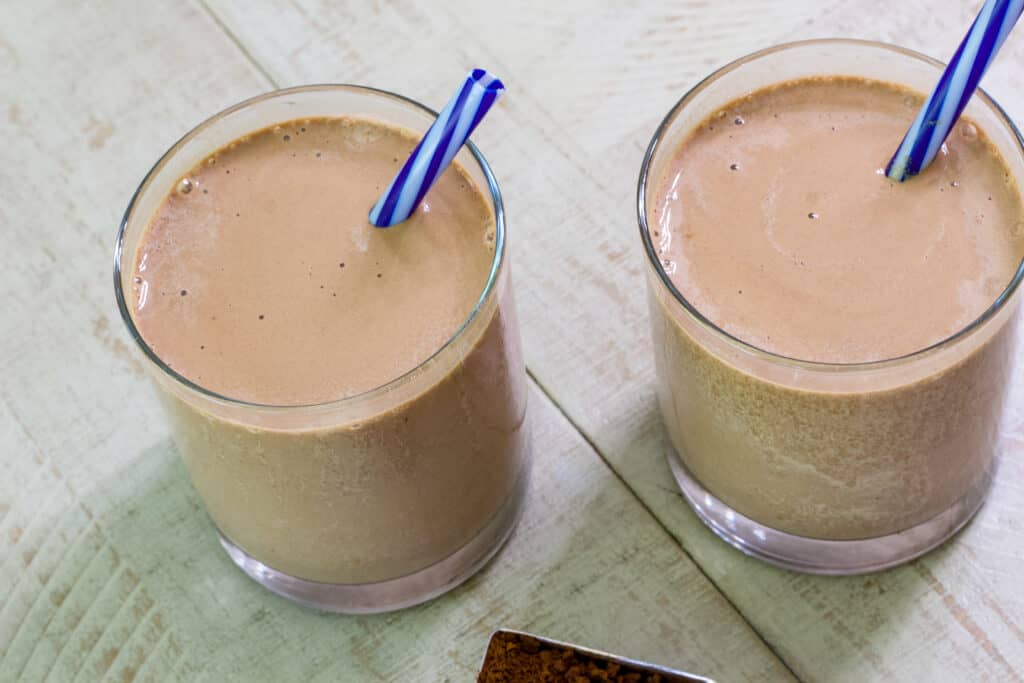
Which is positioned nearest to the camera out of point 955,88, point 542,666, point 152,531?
point 955,88

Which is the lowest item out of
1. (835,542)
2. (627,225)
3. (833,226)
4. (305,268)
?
(835,542)

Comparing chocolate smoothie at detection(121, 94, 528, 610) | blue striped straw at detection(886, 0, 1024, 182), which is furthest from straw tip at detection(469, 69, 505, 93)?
blue striped straw at detection(886, 0, 1024, 182)

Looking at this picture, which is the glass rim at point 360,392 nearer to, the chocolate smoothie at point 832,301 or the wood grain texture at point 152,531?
the chocolate smoothie at point 832,301

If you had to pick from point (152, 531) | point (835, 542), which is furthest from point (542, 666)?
point (152, 531)

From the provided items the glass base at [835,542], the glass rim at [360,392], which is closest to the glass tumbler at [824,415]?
the glass base at [835,542]

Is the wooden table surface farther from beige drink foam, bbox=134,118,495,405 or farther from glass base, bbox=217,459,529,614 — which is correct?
beige drink foam, bbox=134,118,495,405

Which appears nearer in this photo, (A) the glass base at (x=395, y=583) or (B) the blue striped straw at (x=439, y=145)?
(B) the blue striped straw at (x=439, y=145)

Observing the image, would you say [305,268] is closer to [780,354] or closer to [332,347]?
[332,347]
